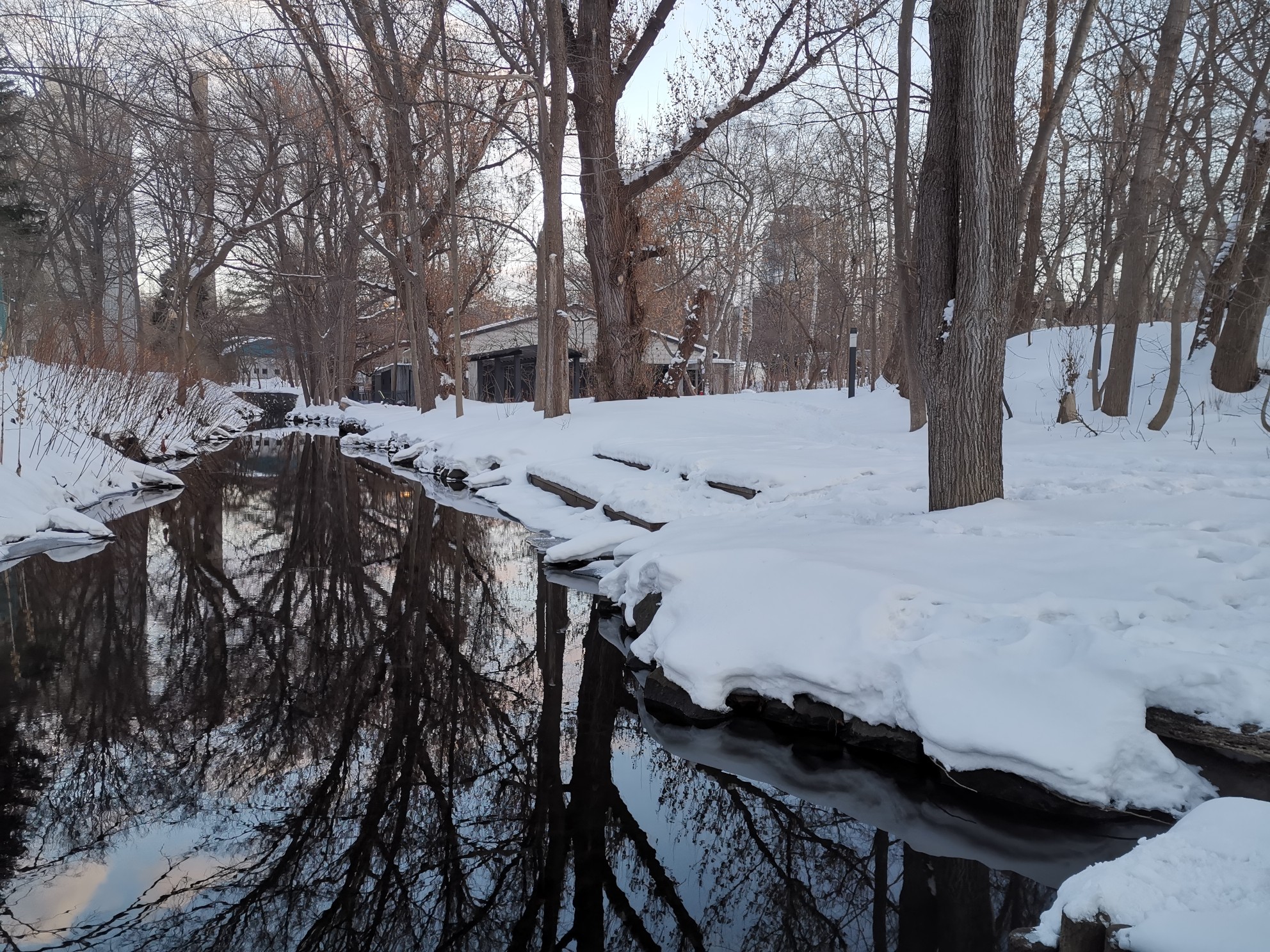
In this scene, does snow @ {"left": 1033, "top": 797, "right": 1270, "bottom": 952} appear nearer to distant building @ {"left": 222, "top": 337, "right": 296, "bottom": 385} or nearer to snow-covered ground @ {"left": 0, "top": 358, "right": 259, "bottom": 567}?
snow-covered ground @ {"left": 0, "top": 358, "right": 259, "bottom": 567}

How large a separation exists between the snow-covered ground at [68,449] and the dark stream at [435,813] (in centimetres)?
301

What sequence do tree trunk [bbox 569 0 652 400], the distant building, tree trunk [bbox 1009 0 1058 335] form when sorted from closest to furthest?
1. tree trunk [bbox 1009 0 1058 335]
2. tree trunk [bbox 569 0 652 400]
3. the distant building

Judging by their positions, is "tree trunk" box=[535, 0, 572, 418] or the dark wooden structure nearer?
"tree trunk" box=[535, 0, 572, 418]

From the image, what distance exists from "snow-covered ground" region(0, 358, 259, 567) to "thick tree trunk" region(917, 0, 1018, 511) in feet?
26.8

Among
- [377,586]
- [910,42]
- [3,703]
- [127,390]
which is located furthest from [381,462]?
[3,703]

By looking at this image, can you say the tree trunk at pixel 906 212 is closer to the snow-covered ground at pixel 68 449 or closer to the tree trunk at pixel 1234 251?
the tree trunk at pixel 1234 251

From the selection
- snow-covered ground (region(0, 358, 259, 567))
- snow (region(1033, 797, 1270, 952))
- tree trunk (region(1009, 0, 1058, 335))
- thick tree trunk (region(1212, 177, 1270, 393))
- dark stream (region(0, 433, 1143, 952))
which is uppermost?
tree trunk (region(1009, 0, 1058, 335))

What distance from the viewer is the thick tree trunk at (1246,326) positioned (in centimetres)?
1034

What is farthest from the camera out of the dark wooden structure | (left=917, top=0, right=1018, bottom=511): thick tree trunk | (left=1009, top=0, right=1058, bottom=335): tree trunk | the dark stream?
the dark wooden structure

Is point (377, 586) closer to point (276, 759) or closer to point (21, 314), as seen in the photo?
point (276, 759)

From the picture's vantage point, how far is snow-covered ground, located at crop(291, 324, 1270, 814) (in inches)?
132

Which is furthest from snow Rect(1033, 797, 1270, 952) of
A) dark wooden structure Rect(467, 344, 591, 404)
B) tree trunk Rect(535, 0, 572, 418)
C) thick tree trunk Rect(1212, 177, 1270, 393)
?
dark wooden structure Rect(467, 344, 591, 404)

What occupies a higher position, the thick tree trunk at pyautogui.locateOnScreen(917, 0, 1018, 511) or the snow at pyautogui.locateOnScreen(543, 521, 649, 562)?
the thick tree trunk at pyautogui.locateOnScreen(917, 0, 1018, 511)

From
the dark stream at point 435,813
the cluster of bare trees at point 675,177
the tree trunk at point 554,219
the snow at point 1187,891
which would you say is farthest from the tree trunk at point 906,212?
the snow at point 1187,891
